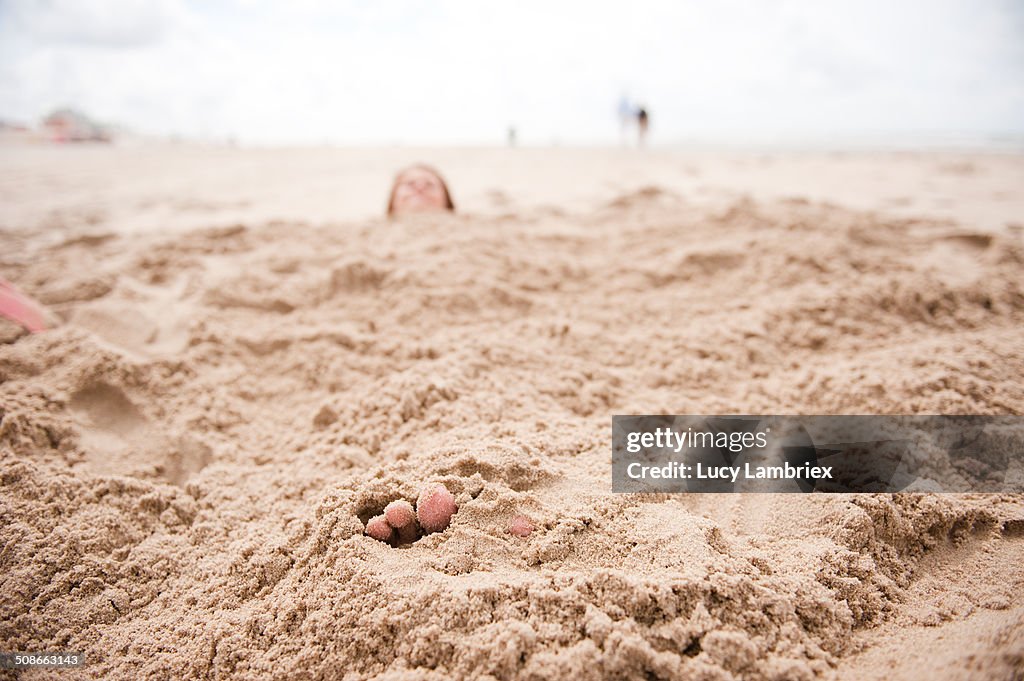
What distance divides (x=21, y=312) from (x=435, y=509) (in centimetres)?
212

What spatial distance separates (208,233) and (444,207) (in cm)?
169

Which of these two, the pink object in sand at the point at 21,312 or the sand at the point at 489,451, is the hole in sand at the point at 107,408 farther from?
the pink object in sand at the point at 21,312

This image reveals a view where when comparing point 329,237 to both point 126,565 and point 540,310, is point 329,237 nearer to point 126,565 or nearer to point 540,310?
point 540,310

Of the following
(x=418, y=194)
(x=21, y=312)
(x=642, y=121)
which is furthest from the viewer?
(x=642, y=121)

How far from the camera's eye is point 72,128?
17719 mm

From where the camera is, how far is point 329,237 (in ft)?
11.7

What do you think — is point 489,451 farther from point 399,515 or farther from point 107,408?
point 107,408

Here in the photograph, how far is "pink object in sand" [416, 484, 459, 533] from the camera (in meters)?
1.23

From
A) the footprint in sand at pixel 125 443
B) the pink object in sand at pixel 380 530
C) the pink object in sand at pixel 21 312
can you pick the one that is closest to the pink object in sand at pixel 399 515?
the pink object in sand at pixel 380 530

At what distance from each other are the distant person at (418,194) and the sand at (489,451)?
22.1 inches

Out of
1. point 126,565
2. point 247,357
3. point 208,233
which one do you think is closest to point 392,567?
point 126,565

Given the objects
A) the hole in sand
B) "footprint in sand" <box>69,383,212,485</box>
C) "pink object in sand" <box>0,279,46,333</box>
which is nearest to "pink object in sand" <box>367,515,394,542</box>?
"footprint in sand" <box>69,383,212,485</box>

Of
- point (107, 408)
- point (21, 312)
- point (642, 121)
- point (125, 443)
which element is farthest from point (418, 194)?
point (642, 121)

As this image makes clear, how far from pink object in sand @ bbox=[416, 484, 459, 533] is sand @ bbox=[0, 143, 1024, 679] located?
4cm
